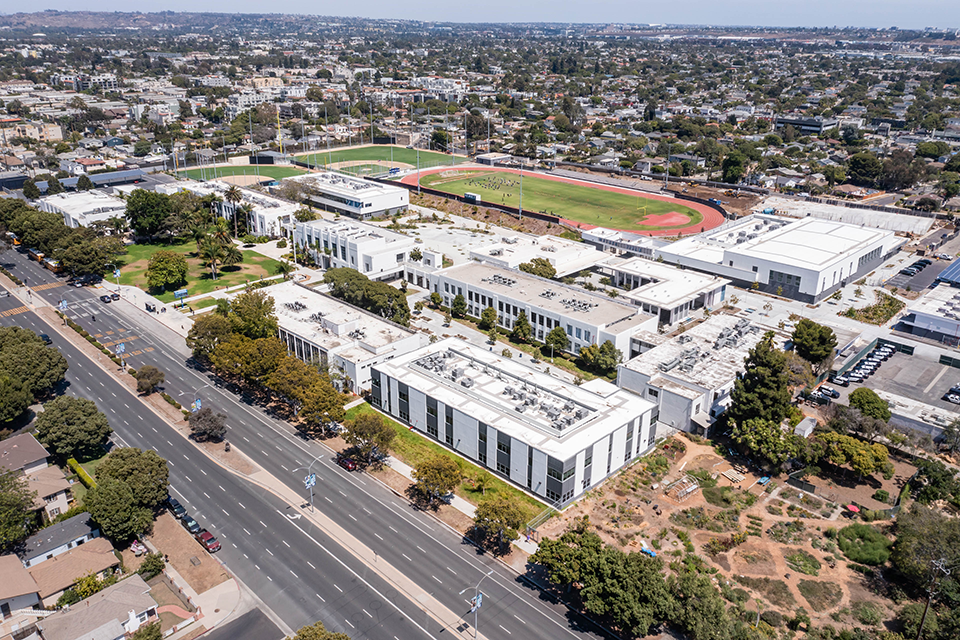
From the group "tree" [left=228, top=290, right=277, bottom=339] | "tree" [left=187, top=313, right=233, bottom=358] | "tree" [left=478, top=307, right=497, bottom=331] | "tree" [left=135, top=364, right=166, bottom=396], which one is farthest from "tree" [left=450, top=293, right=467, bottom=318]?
"tree" [left=135, top=364, right=166, bottom=396]

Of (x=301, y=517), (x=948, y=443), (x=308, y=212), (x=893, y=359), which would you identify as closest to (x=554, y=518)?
(x=301, y=517)

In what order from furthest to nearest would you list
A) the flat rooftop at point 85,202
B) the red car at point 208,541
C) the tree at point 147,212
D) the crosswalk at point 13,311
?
1. the flat rooftop at point 85,202
2. the tree at point 147,212
3. the crosswalk at point 13,311
4. the red car at point 208,541

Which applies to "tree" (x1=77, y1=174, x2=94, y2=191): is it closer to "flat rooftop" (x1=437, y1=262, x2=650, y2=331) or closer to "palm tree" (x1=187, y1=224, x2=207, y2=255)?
"palm tree" (x1=187, y1=224, x2=207, y2=255)

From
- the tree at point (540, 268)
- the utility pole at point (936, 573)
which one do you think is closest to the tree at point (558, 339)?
the tree at point (540, 268)

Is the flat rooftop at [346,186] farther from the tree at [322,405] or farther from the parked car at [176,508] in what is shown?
the parked car at [176,508]

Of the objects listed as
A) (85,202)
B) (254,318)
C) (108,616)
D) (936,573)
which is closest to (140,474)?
(108,616)
